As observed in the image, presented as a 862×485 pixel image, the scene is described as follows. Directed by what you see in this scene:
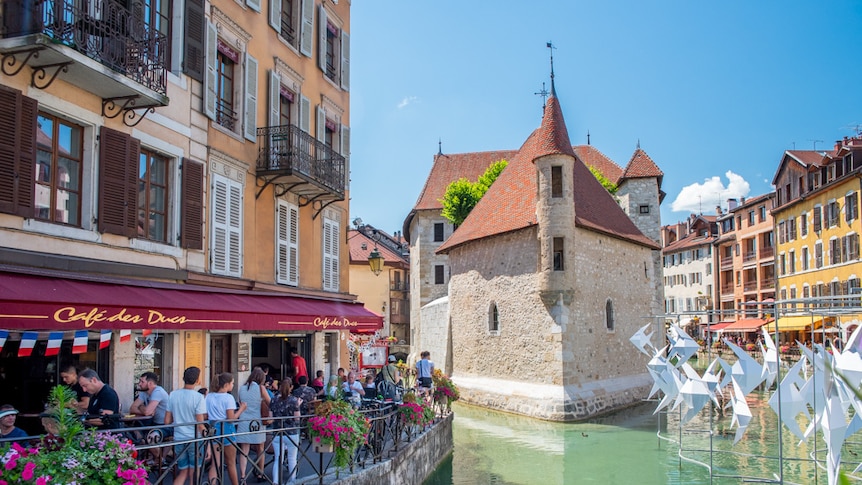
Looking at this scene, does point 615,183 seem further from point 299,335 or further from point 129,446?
point 129,446

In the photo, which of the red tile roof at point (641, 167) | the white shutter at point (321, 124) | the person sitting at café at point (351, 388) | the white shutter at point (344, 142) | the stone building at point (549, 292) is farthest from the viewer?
the red tile roof at point (641, 167)

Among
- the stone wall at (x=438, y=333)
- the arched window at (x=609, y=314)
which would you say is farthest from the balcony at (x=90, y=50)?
the stone wall at (x=438, y=333)

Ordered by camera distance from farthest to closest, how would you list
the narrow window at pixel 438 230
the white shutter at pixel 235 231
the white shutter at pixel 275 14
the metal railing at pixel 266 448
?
the narrow window at pixel 438 230 < the white shutter at pixel 275 14 < the white shutter at pixel 235 231 < the metal railing at pixel 266 448

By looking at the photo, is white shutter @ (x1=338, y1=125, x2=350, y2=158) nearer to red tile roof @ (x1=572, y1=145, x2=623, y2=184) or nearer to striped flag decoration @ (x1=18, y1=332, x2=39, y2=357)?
striped flag decoration @ (x1=18, y1=332, x2=39, y2=357)

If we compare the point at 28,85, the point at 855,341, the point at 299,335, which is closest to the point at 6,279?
the point at 28,85

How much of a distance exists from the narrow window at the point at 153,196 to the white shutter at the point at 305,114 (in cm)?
498

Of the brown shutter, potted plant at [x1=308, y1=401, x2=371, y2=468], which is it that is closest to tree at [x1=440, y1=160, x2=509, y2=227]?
the brown shutter

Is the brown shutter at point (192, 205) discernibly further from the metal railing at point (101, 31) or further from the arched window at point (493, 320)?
the arched window at point (493, 320)

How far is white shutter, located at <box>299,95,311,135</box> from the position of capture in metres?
16.5

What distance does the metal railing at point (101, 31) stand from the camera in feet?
28.9

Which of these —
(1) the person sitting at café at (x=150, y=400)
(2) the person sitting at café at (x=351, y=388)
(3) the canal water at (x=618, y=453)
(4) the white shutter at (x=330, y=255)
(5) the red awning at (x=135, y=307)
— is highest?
(4) the white shutter at (x=330, y=255)

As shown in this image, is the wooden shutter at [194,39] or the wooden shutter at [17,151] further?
the wooden shutter at [194,39]

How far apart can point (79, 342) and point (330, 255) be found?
30.1 ft

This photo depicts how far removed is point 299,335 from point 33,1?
9.72 meters
